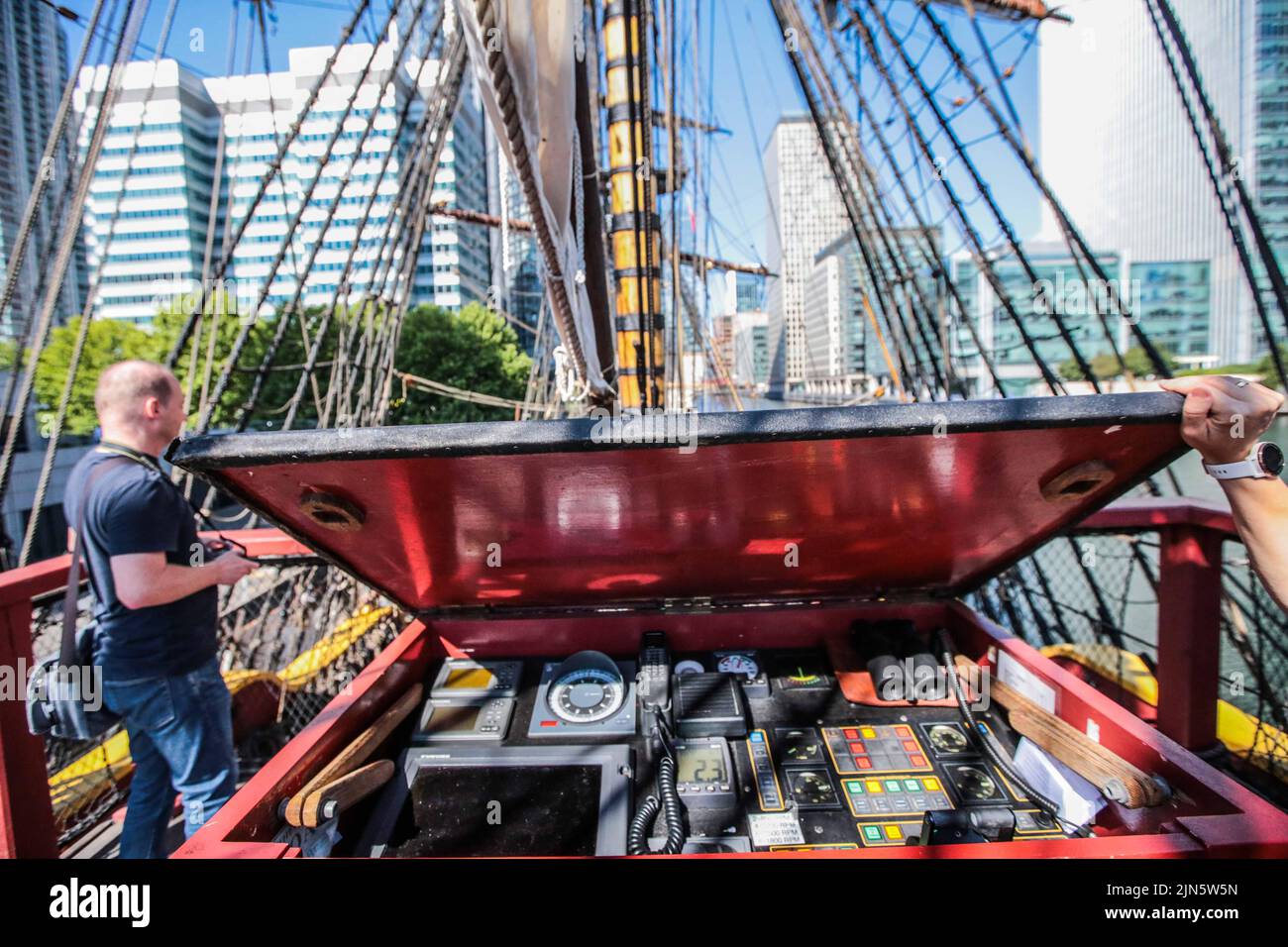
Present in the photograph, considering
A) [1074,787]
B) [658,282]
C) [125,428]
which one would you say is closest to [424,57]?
[658,282]

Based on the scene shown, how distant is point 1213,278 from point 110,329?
84.8 meters

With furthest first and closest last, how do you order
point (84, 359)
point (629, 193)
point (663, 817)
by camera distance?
1. point (84, 359)
2. point (629, 193)
3. point (663, 817)

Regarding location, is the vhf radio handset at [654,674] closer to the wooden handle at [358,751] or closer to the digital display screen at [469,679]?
the digital display screen at [469,679]

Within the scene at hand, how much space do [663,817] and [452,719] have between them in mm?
915

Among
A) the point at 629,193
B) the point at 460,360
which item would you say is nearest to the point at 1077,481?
the point at 629,193

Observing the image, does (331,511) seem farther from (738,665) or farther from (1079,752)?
(1079,752)

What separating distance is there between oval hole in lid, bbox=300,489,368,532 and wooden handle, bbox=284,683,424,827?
2.24ft

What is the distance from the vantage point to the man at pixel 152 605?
235 cm

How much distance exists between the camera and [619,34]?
254 inches

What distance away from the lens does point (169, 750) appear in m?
2.49

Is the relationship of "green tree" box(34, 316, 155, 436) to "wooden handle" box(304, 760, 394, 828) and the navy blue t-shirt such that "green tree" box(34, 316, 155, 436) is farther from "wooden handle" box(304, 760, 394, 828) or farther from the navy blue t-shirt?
"wooden handle" box(304, 760, 394, 828)

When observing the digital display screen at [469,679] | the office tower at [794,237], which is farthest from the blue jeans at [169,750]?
the office tower at [794,237]

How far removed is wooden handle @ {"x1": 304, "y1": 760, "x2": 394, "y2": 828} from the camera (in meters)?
1.56
